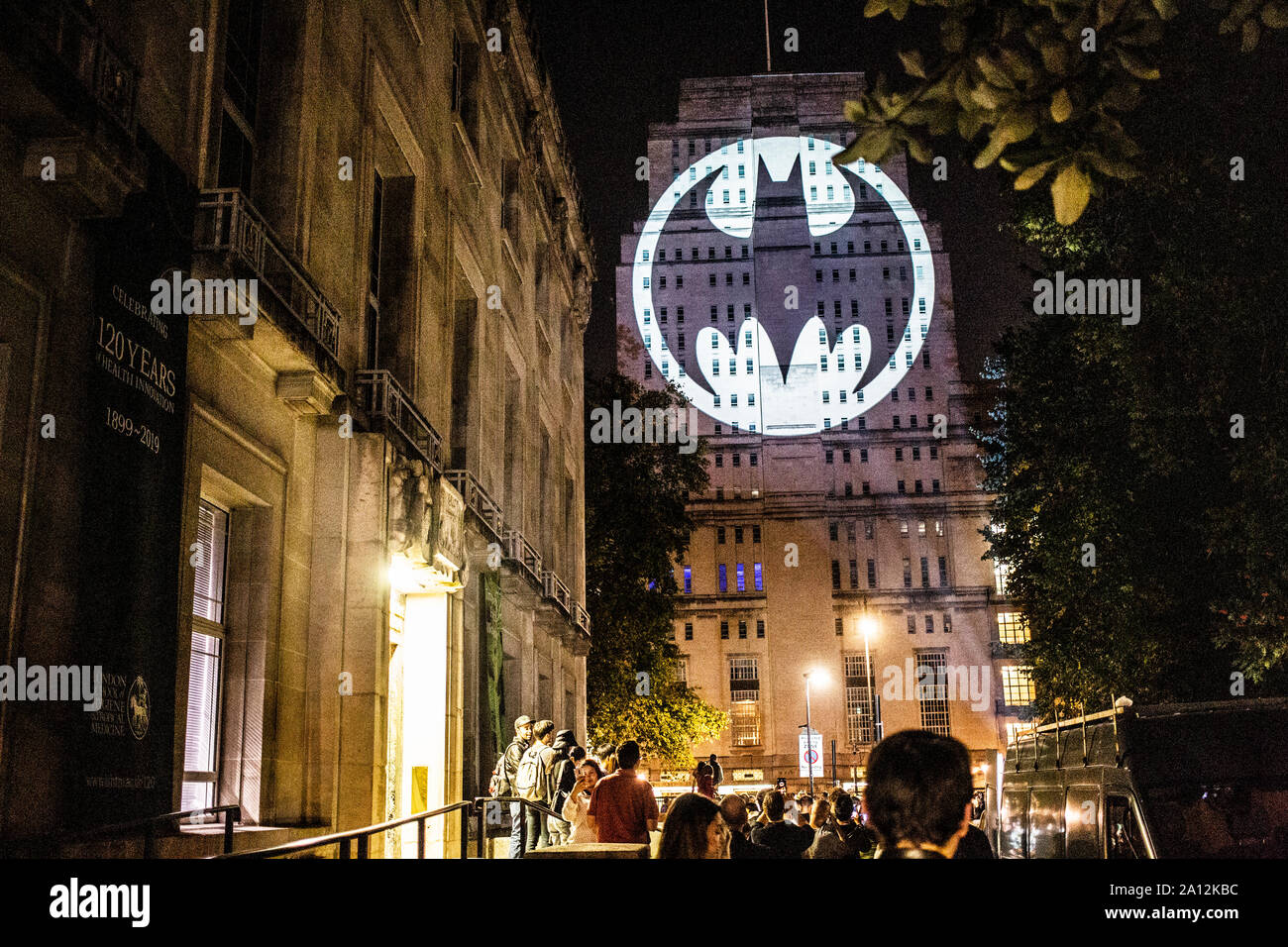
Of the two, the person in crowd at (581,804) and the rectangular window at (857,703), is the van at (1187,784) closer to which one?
the person in crowd at (581,804)

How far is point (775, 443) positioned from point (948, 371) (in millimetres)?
22800

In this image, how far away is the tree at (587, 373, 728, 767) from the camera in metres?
41.2

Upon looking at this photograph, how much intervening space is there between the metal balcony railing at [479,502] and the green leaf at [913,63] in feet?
51.6

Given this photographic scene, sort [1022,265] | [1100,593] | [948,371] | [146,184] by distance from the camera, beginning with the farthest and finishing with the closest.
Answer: [948,371]
[1022,265]
[1100,593]
[146,184]

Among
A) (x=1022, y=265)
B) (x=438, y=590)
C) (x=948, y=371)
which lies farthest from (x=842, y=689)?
(x=438, y=590)

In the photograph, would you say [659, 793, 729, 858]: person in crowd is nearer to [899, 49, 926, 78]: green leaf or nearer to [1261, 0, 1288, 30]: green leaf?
[899, 49, 926, 78]: green leaf

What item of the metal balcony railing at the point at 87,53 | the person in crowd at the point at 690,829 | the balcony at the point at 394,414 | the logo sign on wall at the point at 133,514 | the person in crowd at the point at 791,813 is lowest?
the person in crowd at the point at 791,813

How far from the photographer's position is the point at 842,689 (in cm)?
10506

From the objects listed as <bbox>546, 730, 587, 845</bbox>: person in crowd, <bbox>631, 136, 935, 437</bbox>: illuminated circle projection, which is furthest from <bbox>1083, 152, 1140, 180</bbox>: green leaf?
<bbox>631, 136, 935, 437</bbox>: illuminated circle projection

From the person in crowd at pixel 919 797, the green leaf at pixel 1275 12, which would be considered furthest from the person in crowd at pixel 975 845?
the green leaf at pixel 1275 12

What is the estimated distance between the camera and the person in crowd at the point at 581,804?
10539mm

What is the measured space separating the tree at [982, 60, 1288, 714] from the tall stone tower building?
70.4 m

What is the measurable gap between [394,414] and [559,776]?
558 cm
